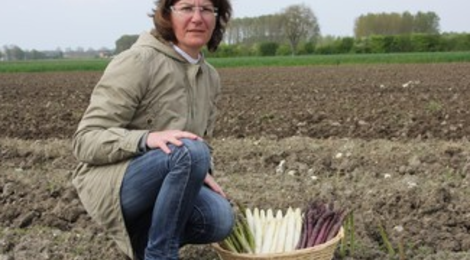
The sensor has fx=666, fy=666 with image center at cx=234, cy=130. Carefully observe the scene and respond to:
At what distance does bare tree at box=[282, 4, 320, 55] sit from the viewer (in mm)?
79562

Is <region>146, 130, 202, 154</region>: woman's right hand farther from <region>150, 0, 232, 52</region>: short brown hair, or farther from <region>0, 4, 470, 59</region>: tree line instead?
<region>0, 4, 470, 59</region>: tree line

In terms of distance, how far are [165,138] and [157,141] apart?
41 millimetres

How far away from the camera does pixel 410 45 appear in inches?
2347

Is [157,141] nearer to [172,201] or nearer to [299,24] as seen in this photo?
[172,201]

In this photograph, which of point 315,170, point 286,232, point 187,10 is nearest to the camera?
point 187,10

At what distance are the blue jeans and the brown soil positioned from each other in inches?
30.6

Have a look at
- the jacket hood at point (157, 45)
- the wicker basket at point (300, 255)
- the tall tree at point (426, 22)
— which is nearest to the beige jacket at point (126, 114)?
the jacket hood at point (157, 45)

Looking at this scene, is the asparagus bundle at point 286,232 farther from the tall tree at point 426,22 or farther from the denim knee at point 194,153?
the tall tree at point 426,22

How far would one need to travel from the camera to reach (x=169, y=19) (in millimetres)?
3379

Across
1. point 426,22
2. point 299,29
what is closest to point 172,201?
point 299,29

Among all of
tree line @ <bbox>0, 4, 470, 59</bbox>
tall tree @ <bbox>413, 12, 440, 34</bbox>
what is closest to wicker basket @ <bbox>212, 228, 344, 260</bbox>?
tree line @ <bbox>0, 4, 470, 59</bbox>

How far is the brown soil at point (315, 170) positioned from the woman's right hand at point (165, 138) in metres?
1.30

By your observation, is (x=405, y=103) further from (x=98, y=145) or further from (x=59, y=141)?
(x=98, y=145)

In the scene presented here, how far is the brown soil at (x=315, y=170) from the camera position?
4.40m
